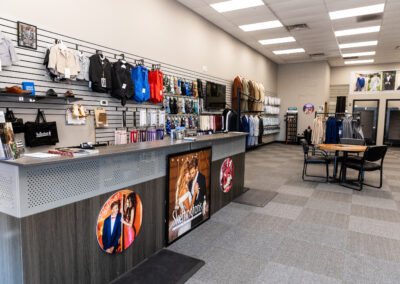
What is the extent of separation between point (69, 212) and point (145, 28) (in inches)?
167

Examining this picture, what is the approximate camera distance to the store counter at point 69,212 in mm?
1595

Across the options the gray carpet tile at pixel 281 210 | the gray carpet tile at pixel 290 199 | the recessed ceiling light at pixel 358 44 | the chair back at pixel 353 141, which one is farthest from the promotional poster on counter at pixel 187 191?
the recessed ceiling light at pixel 358 44

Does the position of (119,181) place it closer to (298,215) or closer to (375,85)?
(298,215)

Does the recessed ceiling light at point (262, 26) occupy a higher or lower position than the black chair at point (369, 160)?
higher

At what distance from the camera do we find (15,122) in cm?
327

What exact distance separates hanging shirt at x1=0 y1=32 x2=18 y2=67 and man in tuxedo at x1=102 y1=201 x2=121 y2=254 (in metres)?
2.27

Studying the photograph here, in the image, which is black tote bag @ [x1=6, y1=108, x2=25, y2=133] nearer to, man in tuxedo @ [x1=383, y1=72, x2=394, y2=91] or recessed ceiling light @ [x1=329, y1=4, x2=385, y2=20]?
recessed ceiling light @ [x1=329, y1=4, x2=385, y2=20]

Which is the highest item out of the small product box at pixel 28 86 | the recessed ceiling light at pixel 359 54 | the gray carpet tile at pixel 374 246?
the recessed ceiling light at pixel 359 54

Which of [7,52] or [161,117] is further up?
[7,52]

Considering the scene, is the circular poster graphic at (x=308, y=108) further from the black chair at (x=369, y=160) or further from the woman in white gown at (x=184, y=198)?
the woman in white gown at (x=184, y=198)

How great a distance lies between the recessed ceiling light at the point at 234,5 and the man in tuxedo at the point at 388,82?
7.66 metres

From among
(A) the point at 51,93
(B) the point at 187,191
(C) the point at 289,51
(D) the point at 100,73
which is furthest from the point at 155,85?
(C) the point at 289,51

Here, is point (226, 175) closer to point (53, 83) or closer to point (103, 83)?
point (103, 83)

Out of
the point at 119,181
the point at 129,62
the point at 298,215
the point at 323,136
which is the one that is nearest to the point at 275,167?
the point at 323,136
